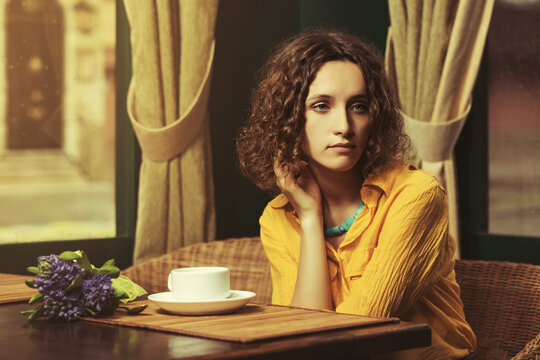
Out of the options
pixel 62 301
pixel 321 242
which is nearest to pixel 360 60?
pixel 321 242

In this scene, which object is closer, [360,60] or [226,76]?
[360,60]

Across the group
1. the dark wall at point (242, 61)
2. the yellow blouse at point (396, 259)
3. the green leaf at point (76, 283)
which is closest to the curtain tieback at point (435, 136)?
the dark wall at point (242, 61)

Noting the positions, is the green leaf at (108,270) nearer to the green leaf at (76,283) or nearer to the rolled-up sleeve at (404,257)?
the green leaf at (76,283)

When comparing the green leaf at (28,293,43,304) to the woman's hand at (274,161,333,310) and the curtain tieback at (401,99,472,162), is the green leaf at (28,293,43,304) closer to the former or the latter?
the woman's hand at (274,161,333,310)

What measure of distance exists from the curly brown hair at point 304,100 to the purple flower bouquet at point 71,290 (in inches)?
30.0

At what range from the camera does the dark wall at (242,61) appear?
3498mm

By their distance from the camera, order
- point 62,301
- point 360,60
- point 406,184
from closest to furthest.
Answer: point 62,301, point 406,184, point 360,60

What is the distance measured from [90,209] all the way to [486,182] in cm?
160

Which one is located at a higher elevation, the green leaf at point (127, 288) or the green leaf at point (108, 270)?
the green leaf at point (108, 270)

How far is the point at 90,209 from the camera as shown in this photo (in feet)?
10.1

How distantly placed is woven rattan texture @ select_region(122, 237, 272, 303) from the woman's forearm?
0.94m

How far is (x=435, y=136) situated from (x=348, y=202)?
1.07 meters

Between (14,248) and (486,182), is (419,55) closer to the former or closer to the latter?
(486,182)

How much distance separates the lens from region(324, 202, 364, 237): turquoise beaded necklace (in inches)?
81.9
